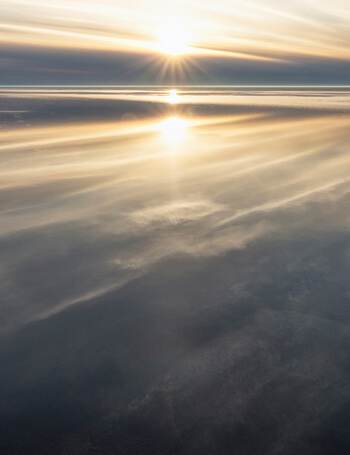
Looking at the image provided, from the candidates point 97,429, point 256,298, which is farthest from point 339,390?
point 97,429

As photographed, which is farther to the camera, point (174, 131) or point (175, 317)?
point (174, 131)

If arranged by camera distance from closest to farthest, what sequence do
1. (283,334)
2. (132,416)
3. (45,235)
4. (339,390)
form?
(132,416) < (339,390) < (283,334) < (45,235)

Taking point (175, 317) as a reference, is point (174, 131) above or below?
below

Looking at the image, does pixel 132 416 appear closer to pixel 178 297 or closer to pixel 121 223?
pixel 178 297

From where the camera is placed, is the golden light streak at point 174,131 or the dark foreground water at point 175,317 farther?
the golden light streak at point 174,131

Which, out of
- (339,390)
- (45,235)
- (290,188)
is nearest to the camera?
(339,390)

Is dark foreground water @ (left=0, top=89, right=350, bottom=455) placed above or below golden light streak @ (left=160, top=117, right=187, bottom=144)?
above

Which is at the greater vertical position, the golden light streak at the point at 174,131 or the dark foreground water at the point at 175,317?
the dark foreground water at the point at 175,317

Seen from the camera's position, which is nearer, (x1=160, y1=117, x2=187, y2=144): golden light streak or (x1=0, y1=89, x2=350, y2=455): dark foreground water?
(x1=0, y1=89, x2=350, y2=455): dark foreground water
